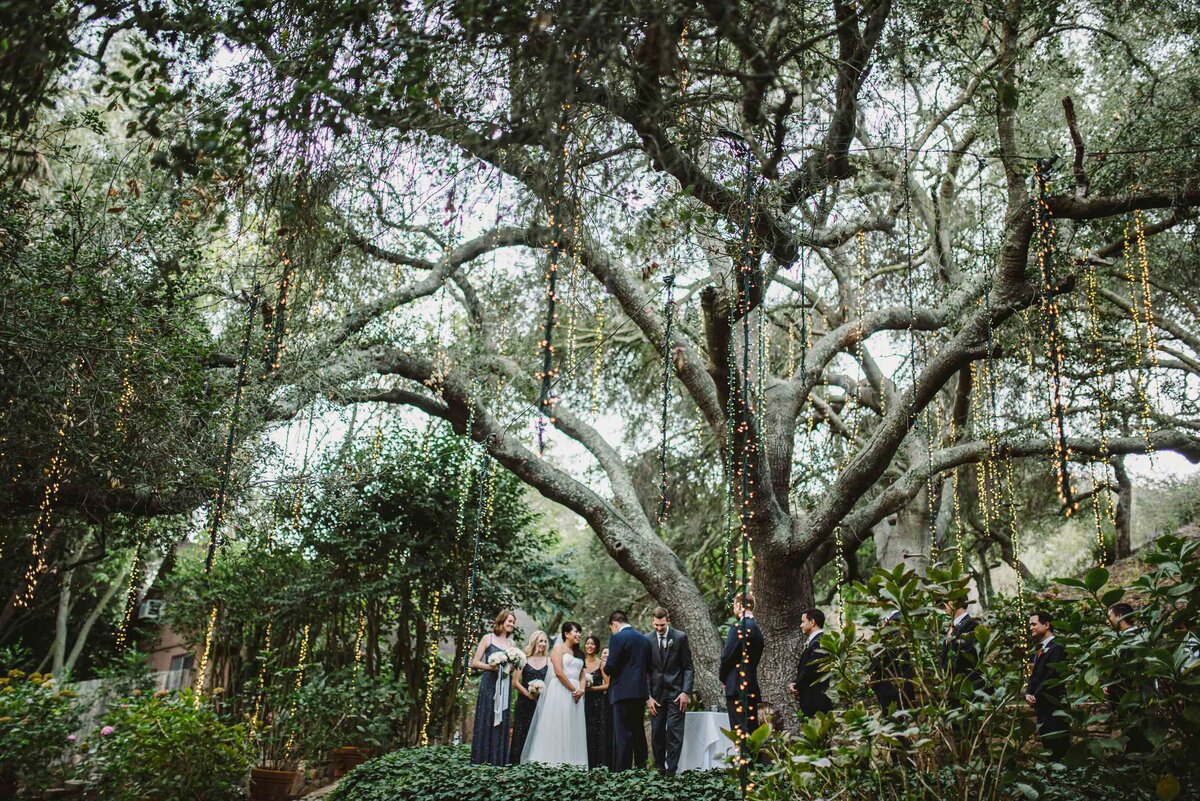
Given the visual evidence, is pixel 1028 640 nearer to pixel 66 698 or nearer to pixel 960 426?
pixel 960 426

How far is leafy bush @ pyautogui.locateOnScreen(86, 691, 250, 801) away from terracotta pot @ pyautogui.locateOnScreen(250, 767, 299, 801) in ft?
2.46

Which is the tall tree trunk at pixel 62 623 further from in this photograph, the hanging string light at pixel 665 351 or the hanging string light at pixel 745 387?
the hanging string light at pixel 745 387

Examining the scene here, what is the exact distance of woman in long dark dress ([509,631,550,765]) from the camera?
736 cm

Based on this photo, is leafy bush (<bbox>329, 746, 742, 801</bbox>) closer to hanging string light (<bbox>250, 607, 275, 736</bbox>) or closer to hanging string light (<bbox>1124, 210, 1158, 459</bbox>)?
hanging string light (<bbox>250, 607, 275, 736</bbox>)

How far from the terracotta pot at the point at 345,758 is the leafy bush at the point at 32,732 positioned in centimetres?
271

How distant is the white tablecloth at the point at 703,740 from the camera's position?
731 cm

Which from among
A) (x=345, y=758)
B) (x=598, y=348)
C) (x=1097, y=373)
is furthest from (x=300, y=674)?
(x=1097, y=373)

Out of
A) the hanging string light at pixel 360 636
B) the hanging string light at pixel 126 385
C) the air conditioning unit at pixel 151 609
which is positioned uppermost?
the hanging string light at pixel 126 385

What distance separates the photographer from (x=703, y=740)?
24.1 ft

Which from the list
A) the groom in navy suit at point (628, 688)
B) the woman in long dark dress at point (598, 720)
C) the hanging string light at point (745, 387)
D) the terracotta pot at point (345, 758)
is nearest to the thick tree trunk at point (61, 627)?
the terracotta pot at point (345, 758)

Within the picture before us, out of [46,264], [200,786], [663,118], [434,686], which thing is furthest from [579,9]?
[434,686]

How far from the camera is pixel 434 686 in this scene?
11562 millimetres

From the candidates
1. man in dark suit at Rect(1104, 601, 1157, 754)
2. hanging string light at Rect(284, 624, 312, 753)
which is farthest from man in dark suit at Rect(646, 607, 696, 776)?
hanging string light at Rect(284, 624, 312, 753)

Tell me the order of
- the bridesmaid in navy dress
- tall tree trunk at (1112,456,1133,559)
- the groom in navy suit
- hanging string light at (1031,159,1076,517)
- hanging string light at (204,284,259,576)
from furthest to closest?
tall tree trunk at (1112,456,1133,559), the bridesmaid in navy dress, the groom in navy suit, hanging string light at (204,284,259,576), hanging string light at (1031,159,1076,517)
